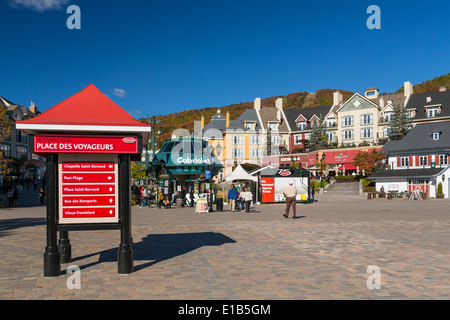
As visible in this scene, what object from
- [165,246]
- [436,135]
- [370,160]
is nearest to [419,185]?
[436,135]

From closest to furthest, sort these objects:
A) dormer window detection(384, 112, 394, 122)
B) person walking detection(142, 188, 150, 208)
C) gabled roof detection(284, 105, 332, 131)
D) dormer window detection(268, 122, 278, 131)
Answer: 1. person walking detection(142, 188, 150, 208)
2. dormer window detection(384, 112, 394, 122)
3. gabled roof detection(284, 105, 332, 131)
4. dormer window detection(268, 122, 278, 131)

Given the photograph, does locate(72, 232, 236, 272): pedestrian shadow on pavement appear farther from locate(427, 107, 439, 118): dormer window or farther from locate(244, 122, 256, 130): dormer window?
locate(244, 122, 256, 130): dormer window

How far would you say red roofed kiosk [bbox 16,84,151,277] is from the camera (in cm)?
747

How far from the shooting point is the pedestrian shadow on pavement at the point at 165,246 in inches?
357

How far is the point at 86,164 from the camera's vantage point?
26.1 ft

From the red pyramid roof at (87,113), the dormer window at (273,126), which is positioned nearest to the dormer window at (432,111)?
the dormer window at (273,126)

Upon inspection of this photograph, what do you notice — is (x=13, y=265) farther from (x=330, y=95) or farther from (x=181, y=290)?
(x=330, y=95)

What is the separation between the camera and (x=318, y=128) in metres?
71.7

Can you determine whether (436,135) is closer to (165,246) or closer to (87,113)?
(165,246)

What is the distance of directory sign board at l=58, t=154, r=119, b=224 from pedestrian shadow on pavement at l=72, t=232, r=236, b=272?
112cm

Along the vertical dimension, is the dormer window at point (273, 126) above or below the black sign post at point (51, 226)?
above

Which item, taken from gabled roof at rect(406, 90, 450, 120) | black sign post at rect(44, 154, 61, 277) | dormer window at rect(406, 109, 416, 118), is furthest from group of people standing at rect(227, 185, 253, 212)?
dormer window at rect(406, 109, 416, 118)

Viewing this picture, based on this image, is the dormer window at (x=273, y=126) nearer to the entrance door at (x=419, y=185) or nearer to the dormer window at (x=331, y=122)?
the dormer window at (x=331, y=122)

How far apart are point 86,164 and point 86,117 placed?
903 millimetres
